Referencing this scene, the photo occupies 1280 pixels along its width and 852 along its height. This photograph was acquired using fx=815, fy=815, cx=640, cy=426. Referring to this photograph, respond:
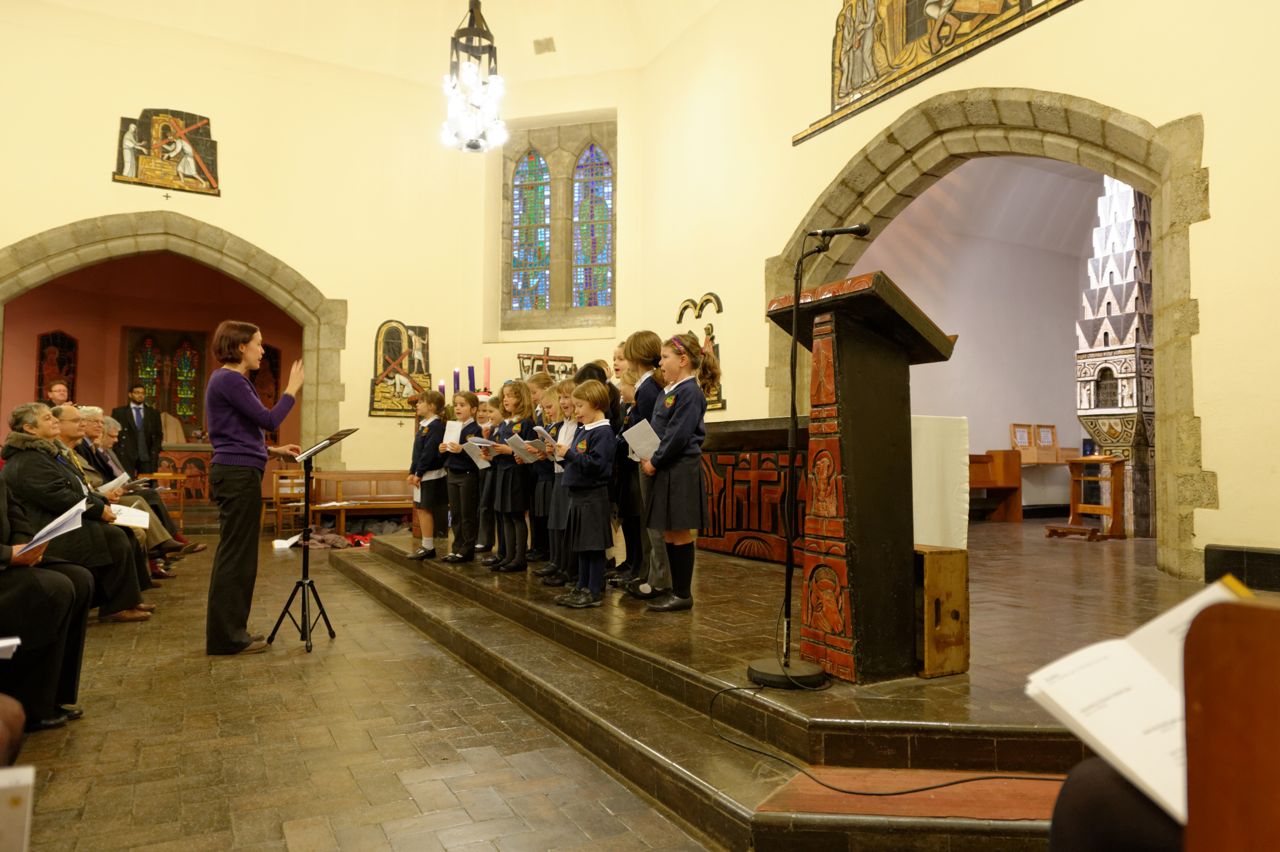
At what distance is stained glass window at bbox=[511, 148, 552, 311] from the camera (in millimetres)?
12516

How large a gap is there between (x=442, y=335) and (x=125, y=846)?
9964mm

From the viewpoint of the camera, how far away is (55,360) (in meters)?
12.7

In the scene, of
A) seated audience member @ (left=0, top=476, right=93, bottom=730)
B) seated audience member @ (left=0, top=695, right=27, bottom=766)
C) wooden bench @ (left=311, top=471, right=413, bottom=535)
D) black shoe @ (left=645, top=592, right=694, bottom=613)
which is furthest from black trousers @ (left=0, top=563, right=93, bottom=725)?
wooden bench @ (left=311, top=471, right=413, bottom=535)

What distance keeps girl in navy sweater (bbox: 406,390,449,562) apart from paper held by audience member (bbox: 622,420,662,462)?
2.57m

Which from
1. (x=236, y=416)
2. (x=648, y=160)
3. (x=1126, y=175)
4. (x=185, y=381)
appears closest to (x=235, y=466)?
(x=236, y=416)

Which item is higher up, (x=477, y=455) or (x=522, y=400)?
(x=522, y=400)

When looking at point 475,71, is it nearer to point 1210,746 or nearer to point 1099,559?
point 1099,559

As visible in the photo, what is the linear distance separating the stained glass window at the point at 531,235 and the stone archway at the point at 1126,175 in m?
5.63

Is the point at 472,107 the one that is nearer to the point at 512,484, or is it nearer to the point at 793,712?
the point at 512,484

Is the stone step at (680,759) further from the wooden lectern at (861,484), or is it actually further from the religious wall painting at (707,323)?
the religious wall painting at (707,323)

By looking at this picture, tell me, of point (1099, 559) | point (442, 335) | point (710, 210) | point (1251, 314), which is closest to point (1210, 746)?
point (1251, 314)

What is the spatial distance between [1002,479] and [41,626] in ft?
33.4

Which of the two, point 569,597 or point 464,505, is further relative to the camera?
point 464,505

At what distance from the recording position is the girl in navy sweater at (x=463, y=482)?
20.1 feet
